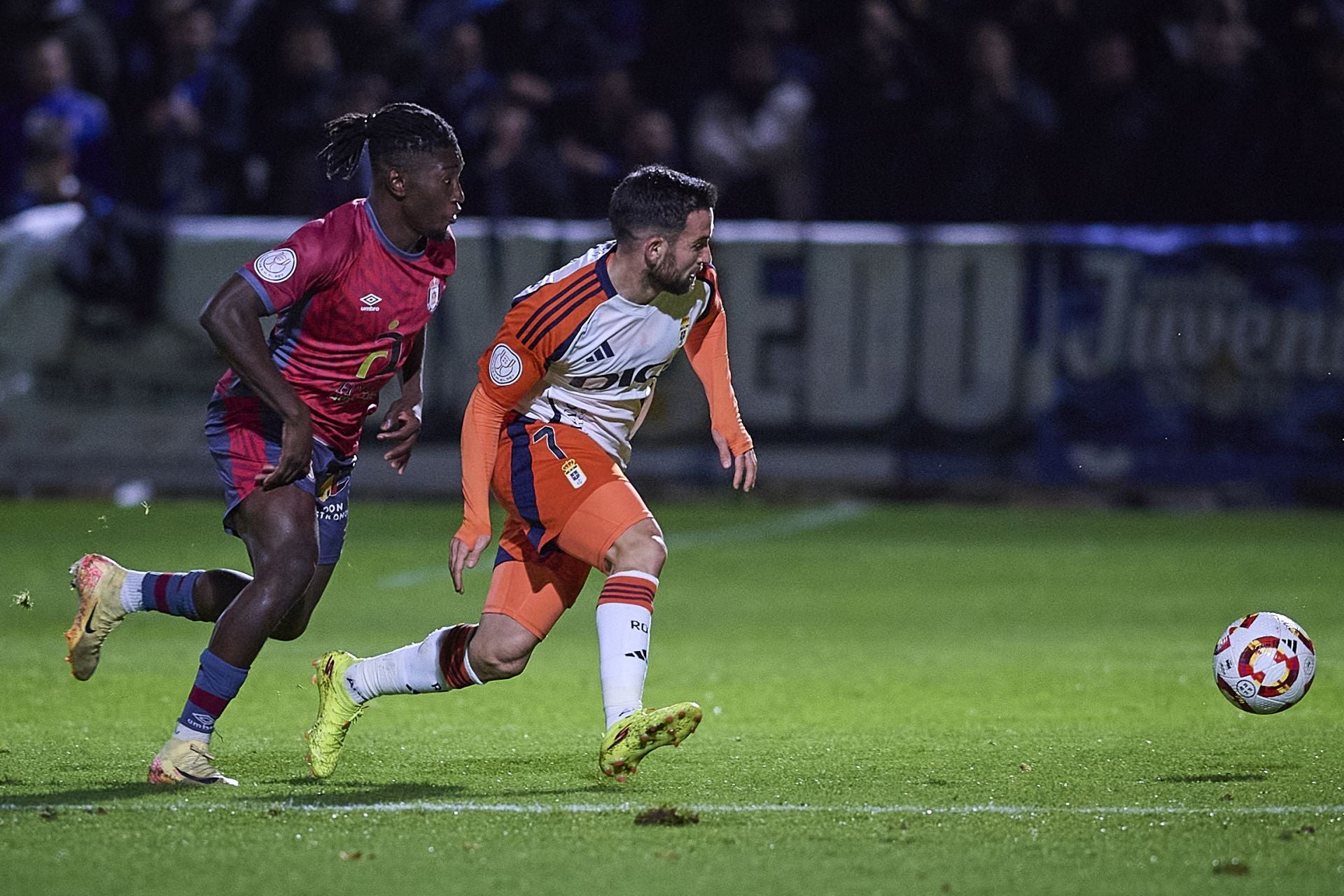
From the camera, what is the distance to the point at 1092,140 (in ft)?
49.6

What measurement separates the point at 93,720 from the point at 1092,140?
409 inches

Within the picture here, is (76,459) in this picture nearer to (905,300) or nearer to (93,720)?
(905,300)

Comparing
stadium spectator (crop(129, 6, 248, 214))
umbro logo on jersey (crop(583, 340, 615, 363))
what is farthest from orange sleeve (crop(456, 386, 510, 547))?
stadium spectator (crop(129, 6, 248, 214))

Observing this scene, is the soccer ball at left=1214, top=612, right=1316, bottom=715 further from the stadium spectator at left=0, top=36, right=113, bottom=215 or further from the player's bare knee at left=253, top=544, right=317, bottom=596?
the stadium spectator at left=0, top=36, right=113, bottom=215

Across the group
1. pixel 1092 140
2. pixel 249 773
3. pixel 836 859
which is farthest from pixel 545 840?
pixel 1092 140

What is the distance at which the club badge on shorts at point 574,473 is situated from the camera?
221 inches

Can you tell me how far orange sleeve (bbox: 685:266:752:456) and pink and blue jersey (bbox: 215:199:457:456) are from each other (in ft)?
2.73

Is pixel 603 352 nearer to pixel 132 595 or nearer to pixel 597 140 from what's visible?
pixel 132 595

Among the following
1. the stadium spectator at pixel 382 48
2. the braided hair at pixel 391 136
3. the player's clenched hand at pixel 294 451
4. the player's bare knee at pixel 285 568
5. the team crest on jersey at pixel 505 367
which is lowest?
the player's bare knee at pixel 285 568

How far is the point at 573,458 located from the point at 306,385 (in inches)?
34.6

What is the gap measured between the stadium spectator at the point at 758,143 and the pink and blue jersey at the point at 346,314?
925cm

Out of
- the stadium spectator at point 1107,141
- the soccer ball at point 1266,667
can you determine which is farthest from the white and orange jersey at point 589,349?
the stadium spectator at point 1107,141

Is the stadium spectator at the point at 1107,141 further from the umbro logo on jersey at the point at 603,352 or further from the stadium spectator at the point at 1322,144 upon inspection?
the umbro logo on jersey at the point at 603,352

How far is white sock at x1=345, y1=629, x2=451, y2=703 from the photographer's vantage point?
5.78 m
